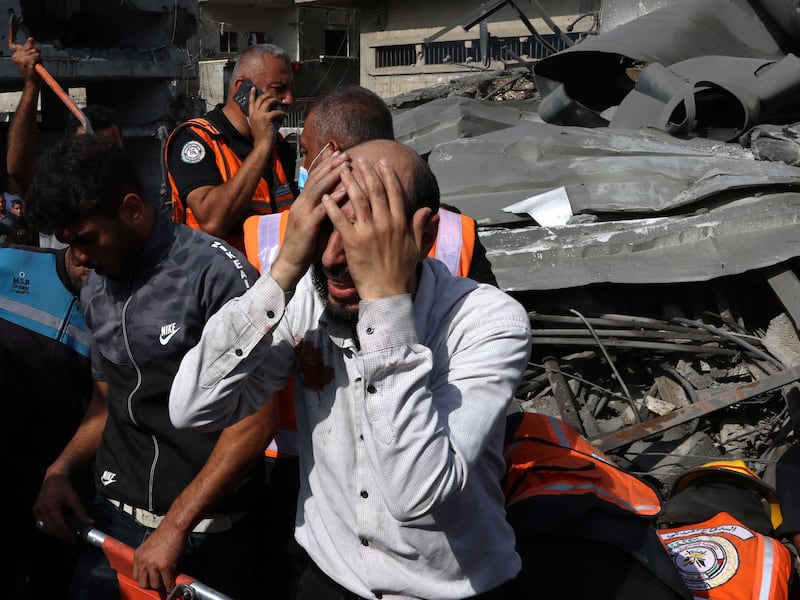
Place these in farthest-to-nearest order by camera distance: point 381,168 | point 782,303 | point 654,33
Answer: point 654,33 < point 782,303 < point 381,168

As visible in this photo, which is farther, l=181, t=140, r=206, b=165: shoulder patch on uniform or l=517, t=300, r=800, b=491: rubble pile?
l=517, t=300, r=800, b=491: rubble pile

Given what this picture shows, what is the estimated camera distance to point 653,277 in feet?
14.4

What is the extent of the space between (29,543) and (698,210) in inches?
140

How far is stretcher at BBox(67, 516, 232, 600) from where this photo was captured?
1.95 metres

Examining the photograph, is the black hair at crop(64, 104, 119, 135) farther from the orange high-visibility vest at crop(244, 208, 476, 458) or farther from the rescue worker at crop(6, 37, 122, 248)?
the orange high-visibility vest at crop(244, 208, 476, 458)

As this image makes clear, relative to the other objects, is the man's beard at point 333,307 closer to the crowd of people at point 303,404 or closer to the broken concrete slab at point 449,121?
the crowd of people at point 303,404

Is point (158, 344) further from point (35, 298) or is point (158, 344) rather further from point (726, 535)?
point (726, 535)

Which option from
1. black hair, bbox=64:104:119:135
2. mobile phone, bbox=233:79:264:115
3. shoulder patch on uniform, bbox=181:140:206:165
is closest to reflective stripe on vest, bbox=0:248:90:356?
shoulder patch on uniform, bbox=181:140:206:165

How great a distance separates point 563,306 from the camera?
4.63 m

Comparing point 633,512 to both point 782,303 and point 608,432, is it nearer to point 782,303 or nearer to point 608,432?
point 608,432

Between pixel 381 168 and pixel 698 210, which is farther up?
pixel 381 168

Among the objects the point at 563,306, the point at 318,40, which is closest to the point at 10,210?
the point at 563,306

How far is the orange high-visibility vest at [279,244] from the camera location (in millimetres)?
2424

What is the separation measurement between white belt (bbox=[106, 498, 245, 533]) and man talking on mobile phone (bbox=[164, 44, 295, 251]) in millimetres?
1399
